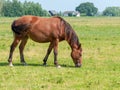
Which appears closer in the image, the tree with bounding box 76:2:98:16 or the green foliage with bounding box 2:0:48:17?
the green foliage with bounding box 2:0:48:17

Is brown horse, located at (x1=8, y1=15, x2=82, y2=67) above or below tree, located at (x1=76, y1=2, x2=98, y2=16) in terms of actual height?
above

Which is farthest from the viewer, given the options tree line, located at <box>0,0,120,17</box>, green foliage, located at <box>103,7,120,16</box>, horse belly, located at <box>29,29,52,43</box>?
green foliage, located at <box>103,7,120,16</box>

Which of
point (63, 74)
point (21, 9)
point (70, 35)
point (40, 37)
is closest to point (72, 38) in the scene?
point (70, 35)

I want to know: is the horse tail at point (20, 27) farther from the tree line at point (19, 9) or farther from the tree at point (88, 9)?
the tree at point (88, 9)

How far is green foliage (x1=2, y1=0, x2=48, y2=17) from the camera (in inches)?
4547

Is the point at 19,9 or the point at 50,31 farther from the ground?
the point at 50,31

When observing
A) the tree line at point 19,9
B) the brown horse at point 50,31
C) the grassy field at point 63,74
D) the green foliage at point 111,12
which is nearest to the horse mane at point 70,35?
the brown horse at point 50,31

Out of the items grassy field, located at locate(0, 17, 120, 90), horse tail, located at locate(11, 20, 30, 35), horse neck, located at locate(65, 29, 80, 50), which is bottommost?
grassy field, located at locate(0, 17, 120, 90)

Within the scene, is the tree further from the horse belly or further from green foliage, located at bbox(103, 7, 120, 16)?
the horse belly

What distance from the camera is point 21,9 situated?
383 feet

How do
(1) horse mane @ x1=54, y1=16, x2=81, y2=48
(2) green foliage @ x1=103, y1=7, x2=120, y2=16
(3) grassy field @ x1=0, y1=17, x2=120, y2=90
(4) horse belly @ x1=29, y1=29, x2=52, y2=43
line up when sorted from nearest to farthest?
(3) grassy field @ x1=0, y1=17, x2=120, y2=90, (1) horse mane @ x1=54, y1=16, x2=81, y2=48, (4) horse belly @ x1=29, y1=29, x2=52, y2=43, (2) green foliage @ x1=103, y1=7, x2=120, y2=16

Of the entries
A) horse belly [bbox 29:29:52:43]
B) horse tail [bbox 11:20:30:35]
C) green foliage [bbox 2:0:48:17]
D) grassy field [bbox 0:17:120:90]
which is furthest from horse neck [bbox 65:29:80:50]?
green foliage [bbox 2:0:48:17]

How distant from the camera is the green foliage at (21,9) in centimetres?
11550

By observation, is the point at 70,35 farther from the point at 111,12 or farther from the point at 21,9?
the point at 111,12
